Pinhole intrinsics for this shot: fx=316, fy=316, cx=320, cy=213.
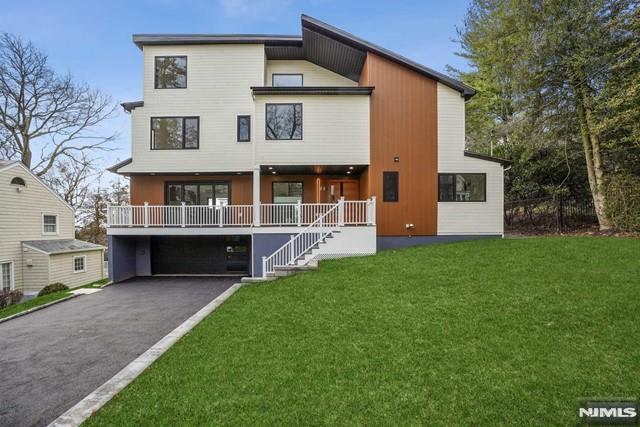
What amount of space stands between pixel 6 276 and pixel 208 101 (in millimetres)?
13065

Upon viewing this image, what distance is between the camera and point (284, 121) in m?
12.1

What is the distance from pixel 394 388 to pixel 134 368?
11.8 feet

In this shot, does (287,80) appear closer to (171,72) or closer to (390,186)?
(171,72)

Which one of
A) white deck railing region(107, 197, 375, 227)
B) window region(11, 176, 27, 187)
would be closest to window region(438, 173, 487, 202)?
white deck railing region(107, 197, 375, 227)

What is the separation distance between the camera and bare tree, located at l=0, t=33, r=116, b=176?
20.6 metres

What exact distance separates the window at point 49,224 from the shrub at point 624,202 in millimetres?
27375

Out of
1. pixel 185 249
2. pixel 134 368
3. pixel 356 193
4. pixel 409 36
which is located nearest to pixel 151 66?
pixel 185 249

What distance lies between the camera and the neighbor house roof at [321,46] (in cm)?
1213

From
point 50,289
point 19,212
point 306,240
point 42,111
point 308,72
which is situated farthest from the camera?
point 42,111

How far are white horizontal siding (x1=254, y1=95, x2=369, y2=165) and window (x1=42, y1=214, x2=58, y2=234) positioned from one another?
1471cm

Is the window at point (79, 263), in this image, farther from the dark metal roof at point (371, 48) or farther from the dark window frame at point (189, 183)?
the dark metal roof at point (371, 48)

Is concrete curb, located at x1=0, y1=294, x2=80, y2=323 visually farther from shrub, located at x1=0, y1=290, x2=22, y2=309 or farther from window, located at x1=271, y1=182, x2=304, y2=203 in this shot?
window, located at x1=271, y1=182, x2=304, y2=203

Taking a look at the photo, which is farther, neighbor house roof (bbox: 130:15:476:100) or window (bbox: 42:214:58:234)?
window (bbox: 42:214:58:234)

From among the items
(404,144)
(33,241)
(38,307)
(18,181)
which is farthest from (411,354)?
(18,181)
